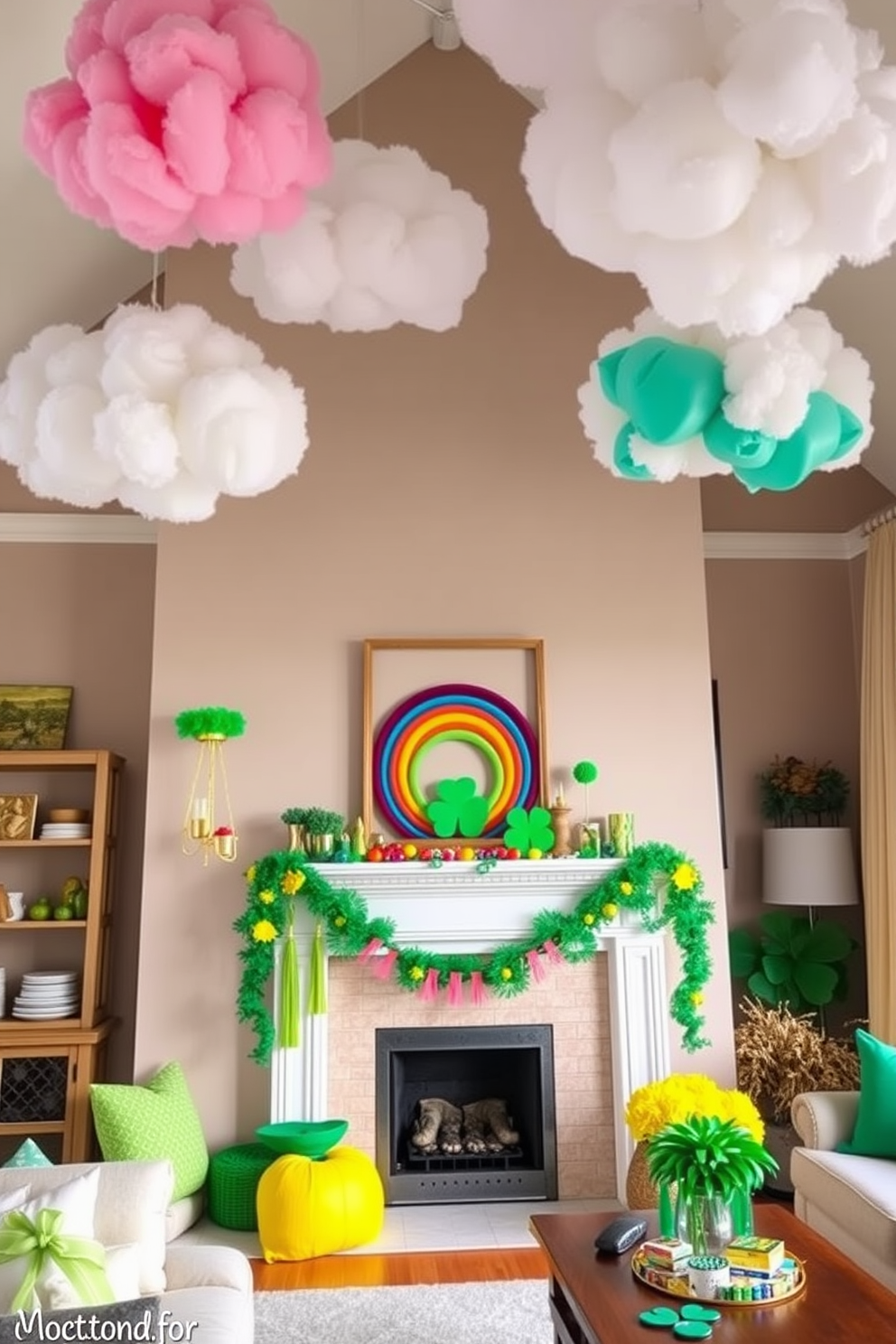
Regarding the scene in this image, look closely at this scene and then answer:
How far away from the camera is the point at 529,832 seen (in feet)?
12.9

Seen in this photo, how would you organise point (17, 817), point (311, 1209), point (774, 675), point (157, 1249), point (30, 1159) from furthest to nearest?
point (774, 675)
point (17, 817)
point (311, 1209)
point (30, 1159)
point (157, 1249)

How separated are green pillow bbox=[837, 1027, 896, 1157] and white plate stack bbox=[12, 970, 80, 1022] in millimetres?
2626

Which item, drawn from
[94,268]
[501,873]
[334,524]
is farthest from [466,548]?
[94,268]

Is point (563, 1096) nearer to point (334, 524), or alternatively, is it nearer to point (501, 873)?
point (501, 873)

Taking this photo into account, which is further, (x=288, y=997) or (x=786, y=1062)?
(x=786, y=1062)

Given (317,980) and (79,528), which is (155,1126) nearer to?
(317,980)

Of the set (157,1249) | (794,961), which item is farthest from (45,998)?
(794,961)

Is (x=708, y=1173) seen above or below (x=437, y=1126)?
above

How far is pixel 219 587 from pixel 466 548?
0.93 metres

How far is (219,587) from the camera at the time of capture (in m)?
4.13

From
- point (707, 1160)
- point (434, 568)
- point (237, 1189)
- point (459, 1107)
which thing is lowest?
point (237, 1189)

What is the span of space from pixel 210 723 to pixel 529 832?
3.85ft

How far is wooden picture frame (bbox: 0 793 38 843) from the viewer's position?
4.13 metres

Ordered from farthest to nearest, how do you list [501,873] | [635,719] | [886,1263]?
[635,719] → [501,873] → [886,1263]
